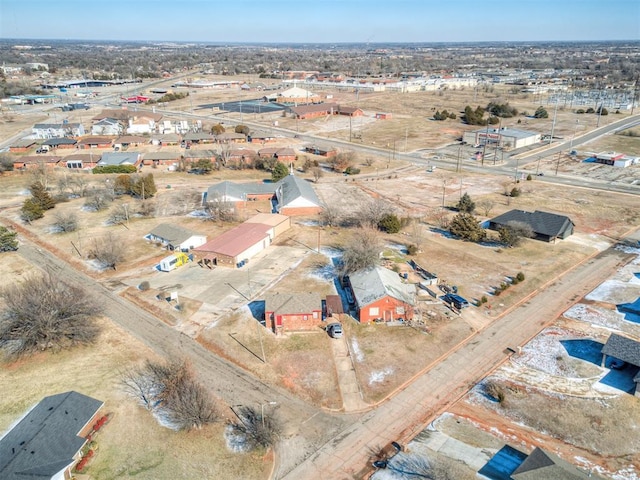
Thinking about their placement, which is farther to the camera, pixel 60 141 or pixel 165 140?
pixel 165 140

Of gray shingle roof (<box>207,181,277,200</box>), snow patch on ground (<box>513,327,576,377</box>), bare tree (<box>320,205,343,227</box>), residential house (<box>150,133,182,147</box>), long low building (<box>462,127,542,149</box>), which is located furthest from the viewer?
residential house (<box>150,133,182,147</box>)

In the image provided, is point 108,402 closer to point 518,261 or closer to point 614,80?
point 518,261

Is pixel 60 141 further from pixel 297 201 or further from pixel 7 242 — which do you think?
pixel 297 201

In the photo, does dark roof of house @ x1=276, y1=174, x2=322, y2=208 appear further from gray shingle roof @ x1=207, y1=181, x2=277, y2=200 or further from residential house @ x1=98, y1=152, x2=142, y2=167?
residential house @ x1=98, y1=152, x2=142, y2=167

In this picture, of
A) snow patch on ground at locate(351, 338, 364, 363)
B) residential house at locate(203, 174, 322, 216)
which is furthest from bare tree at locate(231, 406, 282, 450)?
residential house at locate(203, 174, 322, 216)

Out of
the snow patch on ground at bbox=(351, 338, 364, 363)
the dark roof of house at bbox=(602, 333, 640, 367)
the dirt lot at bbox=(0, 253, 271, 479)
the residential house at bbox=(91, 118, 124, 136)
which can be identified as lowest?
the dirt lot at bbox=(0, 253, 271, 479)

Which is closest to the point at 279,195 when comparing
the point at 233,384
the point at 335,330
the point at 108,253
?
the point at 108,253
